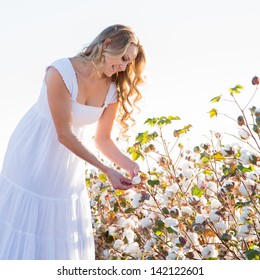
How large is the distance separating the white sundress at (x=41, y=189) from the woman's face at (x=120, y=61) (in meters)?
0.18

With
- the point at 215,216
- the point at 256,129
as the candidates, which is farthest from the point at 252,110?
the point at 215,216

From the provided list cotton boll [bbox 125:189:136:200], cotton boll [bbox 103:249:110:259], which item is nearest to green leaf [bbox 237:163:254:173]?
cotton boll [bbox 125:189:136:200]

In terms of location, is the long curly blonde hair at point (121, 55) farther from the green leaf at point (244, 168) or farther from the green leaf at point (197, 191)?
the green leaf at point (244, 168)

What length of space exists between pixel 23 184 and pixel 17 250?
0.28 meters

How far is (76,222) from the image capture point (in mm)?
2680

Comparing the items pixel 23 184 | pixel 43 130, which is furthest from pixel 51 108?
pixel 23 184

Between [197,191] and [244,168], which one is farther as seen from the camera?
[197,191]

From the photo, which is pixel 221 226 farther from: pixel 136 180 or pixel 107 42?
pixel 107 42

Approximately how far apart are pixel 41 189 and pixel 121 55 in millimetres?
667

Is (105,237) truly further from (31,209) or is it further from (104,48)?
(104,48)

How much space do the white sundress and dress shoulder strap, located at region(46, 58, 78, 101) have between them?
4 centimetres

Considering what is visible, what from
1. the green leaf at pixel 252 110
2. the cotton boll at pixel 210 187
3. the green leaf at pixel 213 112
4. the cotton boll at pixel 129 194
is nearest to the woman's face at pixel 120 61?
the green leaf at pixel 213 112

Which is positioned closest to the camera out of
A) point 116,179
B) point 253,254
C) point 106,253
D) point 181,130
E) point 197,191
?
point 253,254

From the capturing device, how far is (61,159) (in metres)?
2.58
